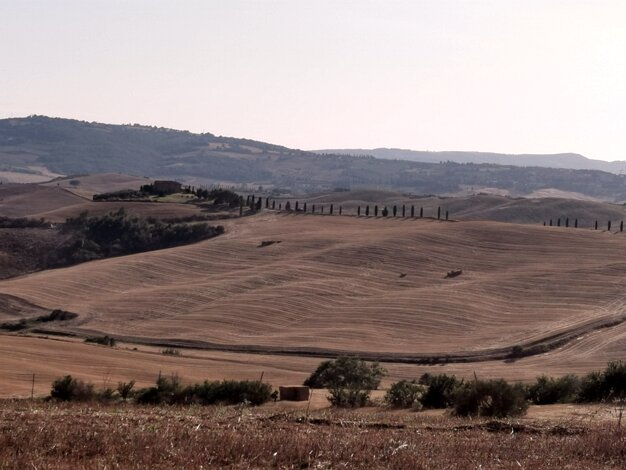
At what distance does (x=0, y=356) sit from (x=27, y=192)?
416 feet

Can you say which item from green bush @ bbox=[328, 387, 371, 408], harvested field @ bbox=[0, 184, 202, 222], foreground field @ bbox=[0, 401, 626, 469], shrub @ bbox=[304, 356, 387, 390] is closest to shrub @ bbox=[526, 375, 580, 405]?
green bush @ bbox=[328, 387, 371, 408]

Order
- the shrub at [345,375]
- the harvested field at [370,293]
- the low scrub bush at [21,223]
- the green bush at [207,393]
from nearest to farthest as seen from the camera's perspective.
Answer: the green bush at [207,393] < the shrub at [345,375] < the harvested field at [370,293] < the low scrub bush at [21,223]

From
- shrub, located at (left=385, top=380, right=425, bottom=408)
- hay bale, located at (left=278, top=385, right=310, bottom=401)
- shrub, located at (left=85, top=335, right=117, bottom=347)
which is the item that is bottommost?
shrub, located at (left=85, top=335, right=117, bottom=347)

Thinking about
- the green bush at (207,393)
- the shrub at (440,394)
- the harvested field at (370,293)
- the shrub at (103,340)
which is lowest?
the shrub at (103,340)

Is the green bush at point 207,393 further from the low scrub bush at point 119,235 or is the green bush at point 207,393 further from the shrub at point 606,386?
the low scrub bush at point 119,235

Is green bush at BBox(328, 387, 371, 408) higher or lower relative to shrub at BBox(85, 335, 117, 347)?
higher

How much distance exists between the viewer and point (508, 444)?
50.1 ft

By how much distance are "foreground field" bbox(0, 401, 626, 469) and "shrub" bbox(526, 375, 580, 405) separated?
9.18 metres

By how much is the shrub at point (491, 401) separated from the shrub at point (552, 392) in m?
4.86

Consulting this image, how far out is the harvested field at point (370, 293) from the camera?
5878cm

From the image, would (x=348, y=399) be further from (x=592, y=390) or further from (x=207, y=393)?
(x=592, y=390)

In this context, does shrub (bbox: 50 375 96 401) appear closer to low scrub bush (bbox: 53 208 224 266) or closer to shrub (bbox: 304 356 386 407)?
shrub (bbox: 304 356 386 407)

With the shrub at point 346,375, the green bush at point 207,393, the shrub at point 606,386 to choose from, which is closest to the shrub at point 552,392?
the shrub at point 606,386

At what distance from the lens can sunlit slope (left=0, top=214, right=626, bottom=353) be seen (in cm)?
6222
